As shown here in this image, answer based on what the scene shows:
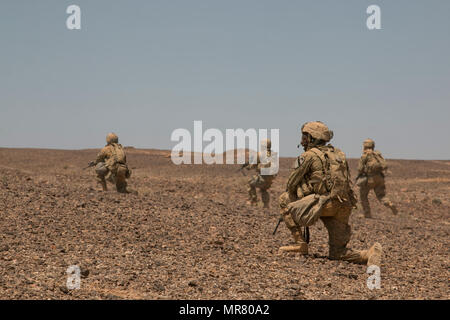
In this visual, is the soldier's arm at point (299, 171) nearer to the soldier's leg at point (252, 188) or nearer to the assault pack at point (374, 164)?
the soldier's leg at point (252, 188)

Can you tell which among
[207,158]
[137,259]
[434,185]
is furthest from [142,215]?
[207,158]

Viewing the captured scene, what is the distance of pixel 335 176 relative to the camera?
27.4ft

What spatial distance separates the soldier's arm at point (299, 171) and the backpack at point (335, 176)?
0.19m

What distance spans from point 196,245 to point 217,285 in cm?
275

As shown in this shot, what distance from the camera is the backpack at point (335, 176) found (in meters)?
8.36

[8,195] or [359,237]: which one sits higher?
[8,195]

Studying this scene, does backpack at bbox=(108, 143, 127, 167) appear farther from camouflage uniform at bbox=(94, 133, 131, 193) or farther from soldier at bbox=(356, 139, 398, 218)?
soldier at bbox=(356, 139, 398, 218)

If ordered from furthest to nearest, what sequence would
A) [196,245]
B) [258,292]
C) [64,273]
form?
1. [196,245]
2. [64,273]
3. [258,292]

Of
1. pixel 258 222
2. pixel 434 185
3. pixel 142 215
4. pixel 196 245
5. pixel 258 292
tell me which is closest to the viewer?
pixel 258 292

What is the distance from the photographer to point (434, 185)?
31.3 meters

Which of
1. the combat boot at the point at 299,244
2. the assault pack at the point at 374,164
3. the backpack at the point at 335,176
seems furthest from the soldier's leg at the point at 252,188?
the backpack at the point at 335,176

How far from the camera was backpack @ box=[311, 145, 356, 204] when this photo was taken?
8.36 metres
